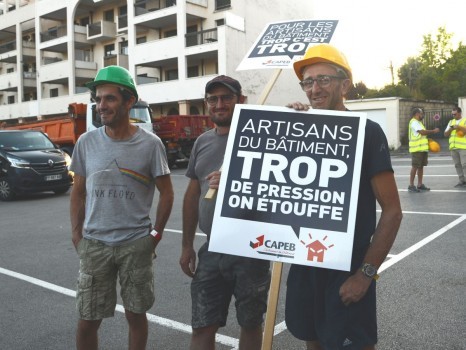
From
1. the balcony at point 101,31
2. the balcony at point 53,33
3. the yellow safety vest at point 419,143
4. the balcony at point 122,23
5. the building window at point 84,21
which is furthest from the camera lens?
the balcony at point 53,33

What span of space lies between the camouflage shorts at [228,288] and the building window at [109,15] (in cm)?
3808

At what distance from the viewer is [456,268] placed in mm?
5090

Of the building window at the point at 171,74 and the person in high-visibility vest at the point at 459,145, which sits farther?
the building window at the point at 171,74

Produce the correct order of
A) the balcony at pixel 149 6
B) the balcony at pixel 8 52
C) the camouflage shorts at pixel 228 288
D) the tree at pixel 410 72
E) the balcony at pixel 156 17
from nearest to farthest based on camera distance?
1. the camouflage shorts at pixel 228 288
2. the balcony at pixel 156 17
3. the balcony at pixel 149 6
4. the balcony at pixel 8 52
5. the tree at pixel 410 72

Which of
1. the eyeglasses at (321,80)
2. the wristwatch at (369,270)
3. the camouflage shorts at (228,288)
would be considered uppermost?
the eyeglasses at (321,80)

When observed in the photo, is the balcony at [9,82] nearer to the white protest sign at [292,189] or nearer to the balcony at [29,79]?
the balcony at [29,79]

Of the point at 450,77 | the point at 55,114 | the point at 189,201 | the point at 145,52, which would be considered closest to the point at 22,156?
the point at 189,201

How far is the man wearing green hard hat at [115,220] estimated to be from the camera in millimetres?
2826

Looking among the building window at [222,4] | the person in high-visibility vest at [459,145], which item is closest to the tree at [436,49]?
the building window at [222,4]

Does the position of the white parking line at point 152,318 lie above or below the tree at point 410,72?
below

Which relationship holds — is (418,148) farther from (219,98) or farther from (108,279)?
(108,279)

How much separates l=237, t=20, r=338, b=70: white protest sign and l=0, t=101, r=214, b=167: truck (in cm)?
1509

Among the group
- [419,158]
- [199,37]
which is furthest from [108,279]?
[199,37]

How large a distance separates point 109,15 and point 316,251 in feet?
129
